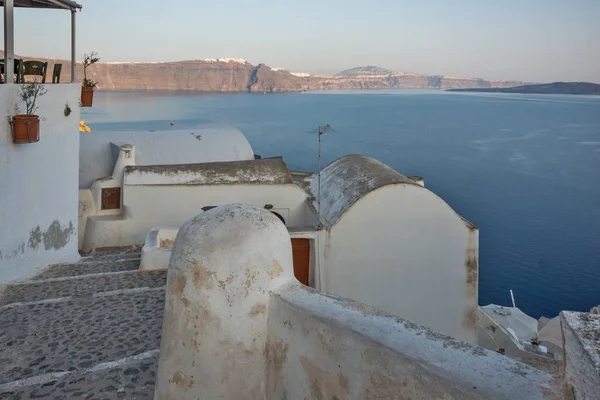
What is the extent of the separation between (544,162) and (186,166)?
4930 centimetres

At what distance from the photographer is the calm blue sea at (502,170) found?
2772cm

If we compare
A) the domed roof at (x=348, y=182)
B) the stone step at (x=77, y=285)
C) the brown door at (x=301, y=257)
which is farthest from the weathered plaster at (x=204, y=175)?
the stone step at (x=77, y=285)

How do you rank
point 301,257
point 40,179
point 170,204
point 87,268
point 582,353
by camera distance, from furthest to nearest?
Answer: 1. point 170,204
2. point 301,257
3. point 87,268
4. point 40,179
5. point 582,353

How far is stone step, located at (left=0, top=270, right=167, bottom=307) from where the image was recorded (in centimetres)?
656

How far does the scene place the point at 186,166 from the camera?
12477 mm

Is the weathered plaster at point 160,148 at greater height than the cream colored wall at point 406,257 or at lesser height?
greater

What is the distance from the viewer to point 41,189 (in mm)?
7820

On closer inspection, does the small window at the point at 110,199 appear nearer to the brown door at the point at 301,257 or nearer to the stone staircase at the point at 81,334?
the brown door at the point at 301,257

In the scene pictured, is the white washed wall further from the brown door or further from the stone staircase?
the brown door

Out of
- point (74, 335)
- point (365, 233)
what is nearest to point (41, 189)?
point (74, 335)

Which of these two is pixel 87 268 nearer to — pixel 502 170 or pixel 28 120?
pixel 28 120

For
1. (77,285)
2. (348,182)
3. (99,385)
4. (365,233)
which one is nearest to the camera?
(99,385)

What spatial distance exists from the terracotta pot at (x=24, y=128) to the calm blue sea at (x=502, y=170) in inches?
902

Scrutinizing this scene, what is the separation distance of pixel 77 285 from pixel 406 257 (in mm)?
6208
